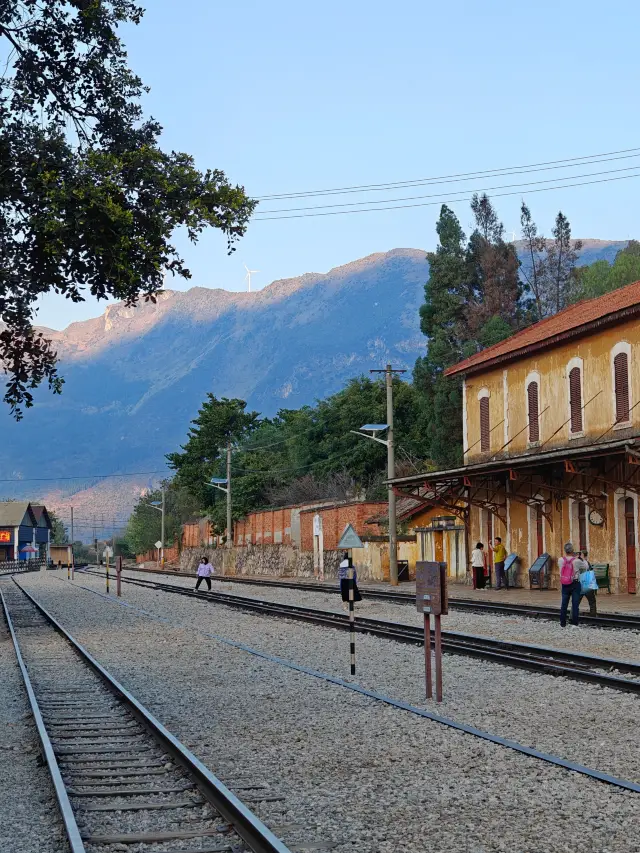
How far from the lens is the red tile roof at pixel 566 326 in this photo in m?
37.5

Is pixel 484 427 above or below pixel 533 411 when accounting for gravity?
below

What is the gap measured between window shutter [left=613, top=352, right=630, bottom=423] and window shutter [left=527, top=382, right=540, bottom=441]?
574cm

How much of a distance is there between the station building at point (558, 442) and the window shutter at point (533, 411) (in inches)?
1.6

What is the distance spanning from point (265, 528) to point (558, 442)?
4316cm

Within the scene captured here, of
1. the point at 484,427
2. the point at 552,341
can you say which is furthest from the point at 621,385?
the point at 484,427

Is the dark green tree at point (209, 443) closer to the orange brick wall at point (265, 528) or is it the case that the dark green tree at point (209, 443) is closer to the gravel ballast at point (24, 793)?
the orange brick wall at point (265, 528)

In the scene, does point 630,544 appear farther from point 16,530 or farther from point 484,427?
point 16,530

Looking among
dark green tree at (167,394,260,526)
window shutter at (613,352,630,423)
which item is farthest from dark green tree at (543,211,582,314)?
window shutter at (613,352,630,423)

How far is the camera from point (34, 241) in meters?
21.9

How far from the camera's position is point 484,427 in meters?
48.4

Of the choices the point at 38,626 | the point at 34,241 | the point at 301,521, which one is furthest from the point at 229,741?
the point at 301,521

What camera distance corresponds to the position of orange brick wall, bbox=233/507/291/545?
3009 inches

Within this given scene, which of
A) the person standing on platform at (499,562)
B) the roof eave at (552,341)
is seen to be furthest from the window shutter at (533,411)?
the person standing on platform at (499,562)

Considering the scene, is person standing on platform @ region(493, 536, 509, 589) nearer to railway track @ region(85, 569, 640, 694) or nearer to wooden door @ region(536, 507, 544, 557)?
wooden door @ region(536, 507, 544, 557)
